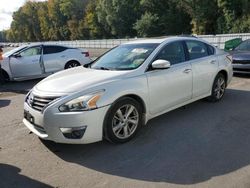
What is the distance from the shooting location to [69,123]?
→ 4.41 meters

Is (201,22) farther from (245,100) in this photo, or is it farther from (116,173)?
(116,173)

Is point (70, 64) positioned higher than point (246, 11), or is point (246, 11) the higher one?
point (246, 11)

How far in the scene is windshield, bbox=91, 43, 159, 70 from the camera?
543cm

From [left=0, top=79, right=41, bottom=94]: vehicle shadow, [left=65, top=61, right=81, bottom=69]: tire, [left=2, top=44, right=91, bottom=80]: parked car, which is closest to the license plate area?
[left=0, top=79, right=41, bottom=94]: vehicle shadow

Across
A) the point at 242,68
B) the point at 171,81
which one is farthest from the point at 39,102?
the point at 242,68

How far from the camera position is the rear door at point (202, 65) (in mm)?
6322

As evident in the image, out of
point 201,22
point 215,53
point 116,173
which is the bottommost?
point 116,173

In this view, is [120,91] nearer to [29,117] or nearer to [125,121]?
[125,121]

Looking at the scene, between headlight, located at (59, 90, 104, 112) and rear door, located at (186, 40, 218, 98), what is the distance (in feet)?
8.29

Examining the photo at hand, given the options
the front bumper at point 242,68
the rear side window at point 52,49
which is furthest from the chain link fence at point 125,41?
the front bumper at point 242,68

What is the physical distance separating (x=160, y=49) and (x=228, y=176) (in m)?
2.60

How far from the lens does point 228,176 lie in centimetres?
386

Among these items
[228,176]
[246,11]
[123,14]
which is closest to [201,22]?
[246,11]

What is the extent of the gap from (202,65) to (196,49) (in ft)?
1.22
